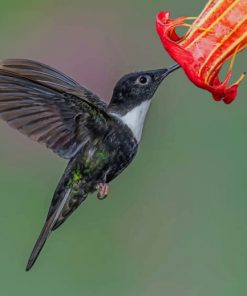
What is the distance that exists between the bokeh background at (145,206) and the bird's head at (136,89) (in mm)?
1335

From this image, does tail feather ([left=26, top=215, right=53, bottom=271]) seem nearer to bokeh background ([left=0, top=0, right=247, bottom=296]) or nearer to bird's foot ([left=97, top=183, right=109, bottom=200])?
bird's foot ([left=97, top=183, right=109, bottom=200])

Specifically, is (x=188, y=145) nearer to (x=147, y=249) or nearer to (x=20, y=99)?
(x=147, y=249)

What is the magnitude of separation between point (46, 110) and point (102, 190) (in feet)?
1.09

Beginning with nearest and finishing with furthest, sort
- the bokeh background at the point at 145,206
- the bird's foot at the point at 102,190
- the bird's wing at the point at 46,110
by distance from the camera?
the bird's wing at the point at 46,110, the bird's foot at the point at 102,190, the bokeh background at the point at 145,206

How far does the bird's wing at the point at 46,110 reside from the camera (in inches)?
117

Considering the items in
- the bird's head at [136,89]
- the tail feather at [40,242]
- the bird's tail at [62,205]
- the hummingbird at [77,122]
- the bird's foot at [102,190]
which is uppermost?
the bird's head at [136,89]

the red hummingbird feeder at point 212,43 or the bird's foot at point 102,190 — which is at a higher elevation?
the red hummingbird feeder at point 212,43

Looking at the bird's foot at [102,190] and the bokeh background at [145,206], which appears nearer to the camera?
the bird's foot at [102,190]

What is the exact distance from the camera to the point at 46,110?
Result: 3.11 metres

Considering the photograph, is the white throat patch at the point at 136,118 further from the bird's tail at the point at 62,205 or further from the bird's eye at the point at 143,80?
the bird's tail at the point at 62,205

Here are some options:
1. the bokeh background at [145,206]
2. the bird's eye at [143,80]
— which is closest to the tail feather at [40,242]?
the bird's eye at [143,80]

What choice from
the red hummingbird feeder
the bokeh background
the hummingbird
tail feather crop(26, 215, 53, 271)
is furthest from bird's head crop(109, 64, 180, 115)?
the bokeh background

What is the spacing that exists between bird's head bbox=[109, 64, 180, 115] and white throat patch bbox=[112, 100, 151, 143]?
0.05ft

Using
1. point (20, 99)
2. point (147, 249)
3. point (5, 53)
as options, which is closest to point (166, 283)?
point (147, 249)
